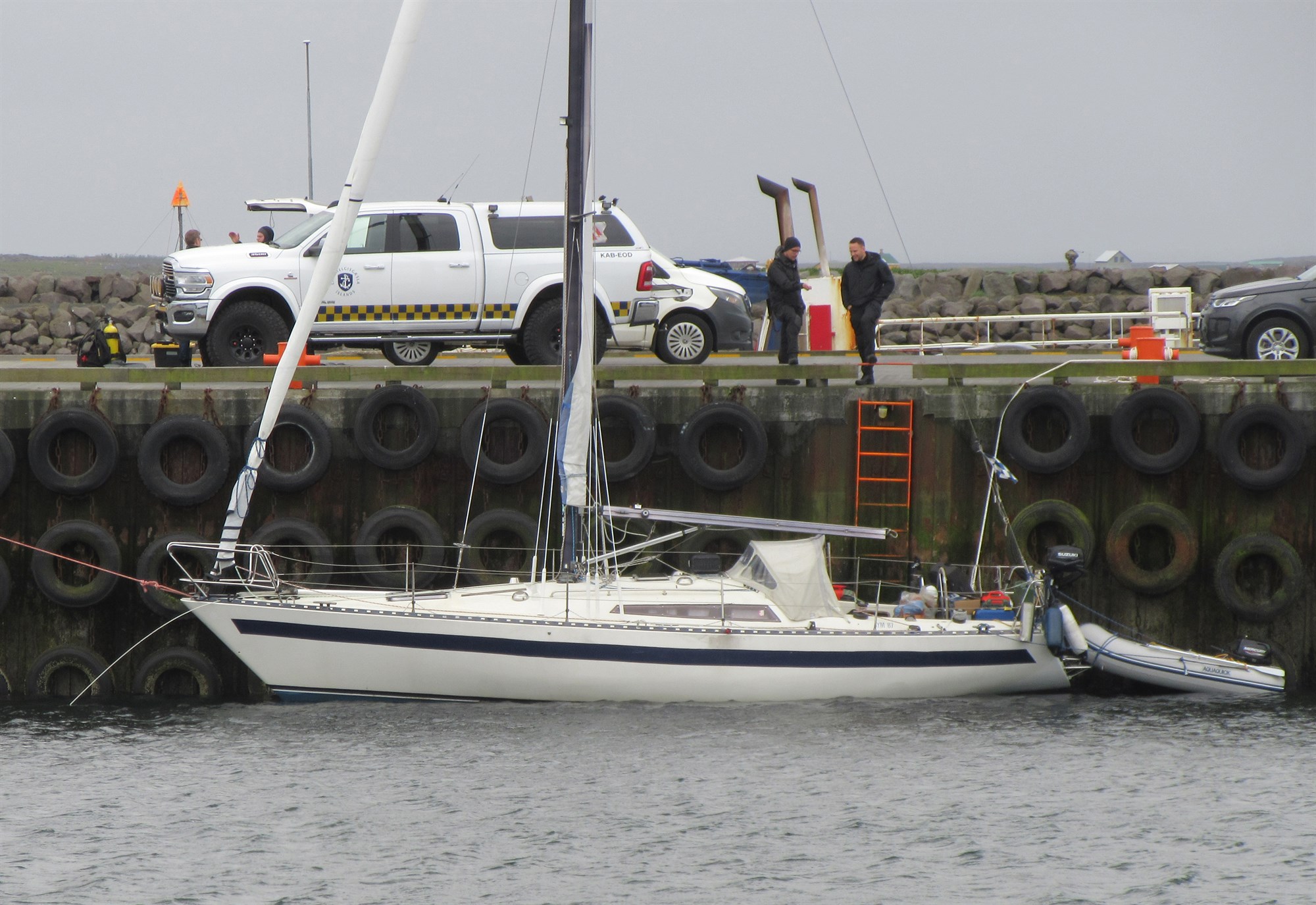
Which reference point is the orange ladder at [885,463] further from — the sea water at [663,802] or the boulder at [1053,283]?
the boulder at [1053,283]

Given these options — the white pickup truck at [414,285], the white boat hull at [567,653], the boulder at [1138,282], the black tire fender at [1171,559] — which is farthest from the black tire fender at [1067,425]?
the boulder at [1138,282]

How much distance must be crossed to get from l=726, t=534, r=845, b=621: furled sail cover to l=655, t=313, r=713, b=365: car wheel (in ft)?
12.7

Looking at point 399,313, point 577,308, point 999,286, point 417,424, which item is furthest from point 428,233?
point 999,286

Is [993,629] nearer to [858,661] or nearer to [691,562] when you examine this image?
[858,661]

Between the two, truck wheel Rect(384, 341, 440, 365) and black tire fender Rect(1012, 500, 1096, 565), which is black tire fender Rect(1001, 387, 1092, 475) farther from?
truck wheel Rect(384, 341, 440, 365)

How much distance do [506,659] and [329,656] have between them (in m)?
1.64

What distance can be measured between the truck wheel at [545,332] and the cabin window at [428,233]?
3.78ft

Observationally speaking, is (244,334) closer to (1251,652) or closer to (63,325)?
(1251,652)

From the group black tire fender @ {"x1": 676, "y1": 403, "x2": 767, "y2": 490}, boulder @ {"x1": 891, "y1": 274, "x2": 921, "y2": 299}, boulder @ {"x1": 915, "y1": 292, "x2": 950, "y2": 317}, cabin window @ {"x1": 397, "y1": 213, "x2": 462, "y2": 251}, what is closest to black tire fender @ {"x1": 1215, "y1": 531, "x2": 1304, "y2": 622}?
black tire fender @ {"x1": 676, "y1": 403, "x2": 767, "y2": 490}

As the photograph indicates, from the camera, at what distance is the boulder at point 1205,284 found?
33625 mm

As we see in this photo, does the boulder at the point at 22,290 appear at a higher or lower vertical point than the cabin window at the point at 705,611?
higher

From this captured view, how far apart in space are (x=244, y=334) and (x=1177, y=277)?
25.5 meters

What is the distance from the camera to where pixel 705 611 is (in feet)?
45.1

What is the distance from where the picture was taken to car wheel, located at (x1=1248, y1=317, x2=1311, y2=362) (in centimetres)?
1656
